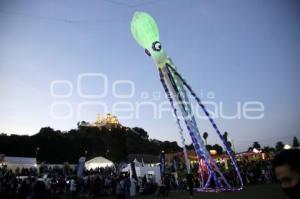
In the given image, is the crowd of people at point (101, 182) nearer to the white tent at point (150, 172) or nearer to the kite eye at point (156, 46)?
the white tent at point (150, 172)

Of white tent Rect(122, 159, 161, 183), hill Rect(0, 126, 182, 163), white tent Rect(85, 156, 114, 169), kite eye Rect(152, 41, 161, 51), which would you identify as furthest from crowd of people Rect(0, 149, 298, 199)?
hill Rect(0, 126, 182, 163)

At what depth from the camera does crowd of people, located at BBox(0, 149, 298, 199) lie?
783 inches

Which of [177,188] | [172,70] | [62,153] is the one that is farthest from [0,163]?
[62,153]

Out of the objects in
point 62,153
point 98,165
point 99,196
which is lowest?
point 99,196

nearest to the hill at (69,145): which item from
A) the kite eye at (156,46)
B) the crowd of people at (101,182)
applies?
the crowd of people at (101,182)

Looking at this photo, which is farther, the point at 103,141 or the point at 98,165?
the point at 103,141

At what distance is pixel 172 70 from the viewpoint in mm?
24391

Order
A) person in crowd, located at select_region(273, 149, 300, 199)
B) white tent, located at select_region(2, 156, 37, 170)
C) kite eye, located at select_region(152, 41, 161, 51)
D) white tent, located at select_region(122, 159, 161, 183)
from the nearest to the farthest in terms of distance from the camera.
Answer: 1. person in crowd, located at select_region(273, 149, 300, 199)
2. kite eye, located at select_region(152, 41, 161, 51)
3. white tent, located at select_region(122, 159, 161, 183)
4. white tent, located at select_region(2, 156, 37, 170)

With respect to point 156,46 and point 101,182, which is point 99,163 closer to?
point 101,182

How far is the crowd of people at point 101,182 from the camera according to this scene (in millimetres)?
19891

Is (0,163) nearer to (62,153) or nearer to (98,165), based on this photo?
(98,165)

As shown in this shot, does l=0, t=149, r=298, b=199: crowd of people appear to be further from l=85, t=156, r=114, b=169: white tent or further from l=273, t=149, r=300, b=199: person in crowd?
l=273, t=149, r=300, b=199: person in crowd

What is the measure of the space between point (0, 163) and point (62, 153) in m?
32.5

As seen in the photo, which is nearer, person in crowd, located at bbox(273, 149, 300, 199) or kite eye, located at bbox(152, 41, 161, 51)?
person in crowd, located at bbox(273, 149, 300, 199)
